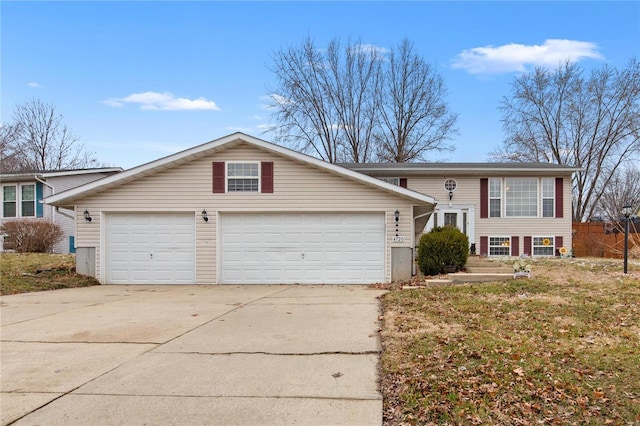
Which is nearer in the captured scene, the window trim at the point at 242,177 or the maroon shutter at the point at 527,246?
the window trim at the point at 242,177

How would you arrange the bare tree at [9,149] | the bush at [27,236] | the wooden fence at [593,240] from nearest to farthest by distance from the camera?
the bush at [27,236], the wooden fence at [593,240], the bare tree at [9,149]

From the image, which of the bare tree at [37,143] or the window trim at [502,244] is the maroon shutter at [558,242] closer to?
the window trim at [502,244]

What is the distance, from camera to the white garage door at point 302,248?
12383 mm

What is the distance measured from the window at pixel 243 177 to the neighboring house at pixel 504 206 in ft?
23.6

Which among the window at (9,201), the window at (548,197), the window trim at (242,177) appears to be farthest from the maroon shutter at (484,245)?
the window at (9,201)

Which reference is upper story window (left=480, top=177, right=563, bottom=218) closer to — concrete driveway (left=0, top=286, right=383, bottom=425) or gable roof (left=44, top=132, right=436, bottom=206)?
gable roof (left=44, top=132, right=436, bottom=206)

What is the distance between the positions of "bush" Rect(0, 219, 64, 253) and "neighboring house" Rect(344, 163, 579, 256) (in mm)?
13136

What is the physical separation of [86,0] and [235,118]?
34.8 ft

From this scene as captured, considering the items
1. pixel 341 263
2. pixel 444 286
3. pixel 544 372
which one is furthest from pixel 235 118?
pixel 544 372

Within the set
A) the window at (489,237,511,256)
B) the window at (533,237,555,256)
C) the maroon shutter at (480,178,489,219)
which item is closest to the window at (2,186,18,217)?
the maroon shutter at (480,178,489,219)

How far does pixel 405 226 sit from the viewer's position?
40.1ft

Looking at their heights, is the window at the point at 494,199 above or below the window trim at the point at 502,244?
above

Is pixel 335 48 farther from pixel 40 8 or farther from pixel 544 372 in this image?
pixel 544 372

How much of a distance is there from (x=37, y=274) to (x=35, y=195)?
913cm
